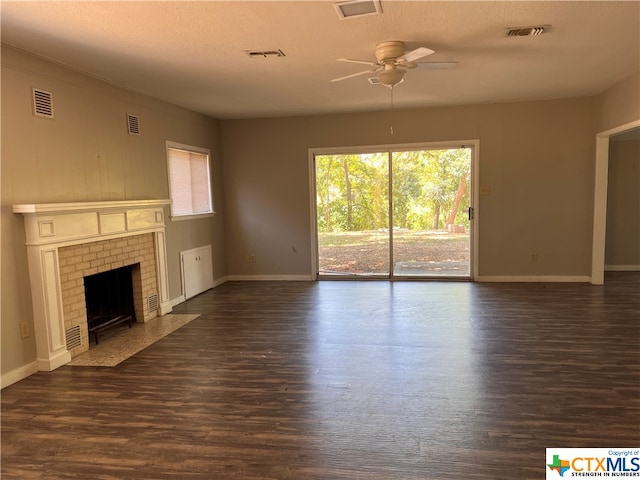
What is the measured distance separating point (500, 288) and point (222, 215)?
14.4 feet

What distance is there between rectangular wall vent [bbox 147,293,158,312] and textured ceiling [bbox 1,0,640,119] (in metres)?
2.31

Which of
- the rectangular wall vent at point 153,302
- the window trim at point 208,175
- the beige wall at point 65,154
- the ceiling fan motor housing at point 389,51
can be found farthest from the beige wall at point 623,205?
the rectangular wall vent at point 153,302

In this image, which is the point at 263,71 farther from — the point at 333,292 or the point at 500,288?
the point at 500,288

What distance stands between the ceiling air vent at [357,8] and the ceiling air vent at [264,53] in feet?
2.82

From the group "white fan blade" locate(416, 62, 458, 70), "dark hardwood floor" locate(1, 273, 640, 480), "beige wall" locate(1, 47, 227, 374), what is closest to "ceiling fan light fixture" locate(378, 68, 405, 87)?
"white fan blade" locate(416, 62, 458, 70)

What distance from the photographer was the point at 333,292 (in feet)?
19.4

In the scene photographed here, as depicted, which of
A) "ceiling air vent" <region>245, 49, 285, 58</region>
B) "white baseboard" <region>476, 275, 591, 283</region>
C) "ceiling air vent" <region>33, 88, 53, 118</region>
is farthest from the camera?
"white baseboard" <region>476, 275, 591, 283</region>

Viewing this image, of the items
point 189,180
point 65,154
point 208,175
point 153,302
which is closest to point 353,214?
point 208,175

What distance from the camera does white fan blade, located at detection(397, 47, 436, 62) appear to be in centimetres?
305

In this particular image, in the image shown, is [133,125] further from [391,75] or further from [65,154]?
[391,75]

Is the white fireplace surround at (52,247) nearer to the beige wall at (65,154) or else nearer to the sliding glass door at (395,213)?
the beige wall at (65,154)

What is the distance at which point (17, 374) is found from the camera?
10.6ft

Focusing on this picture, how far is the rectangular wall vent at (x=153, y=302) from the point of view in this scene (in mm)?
4754

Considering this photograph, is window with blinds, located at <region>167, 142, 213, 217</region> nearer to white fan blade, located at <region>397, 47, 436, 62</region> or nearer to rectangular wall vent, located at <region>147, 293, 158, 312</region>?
rectangular wall vent, located at <region>147, 293, 158, 312</region>
